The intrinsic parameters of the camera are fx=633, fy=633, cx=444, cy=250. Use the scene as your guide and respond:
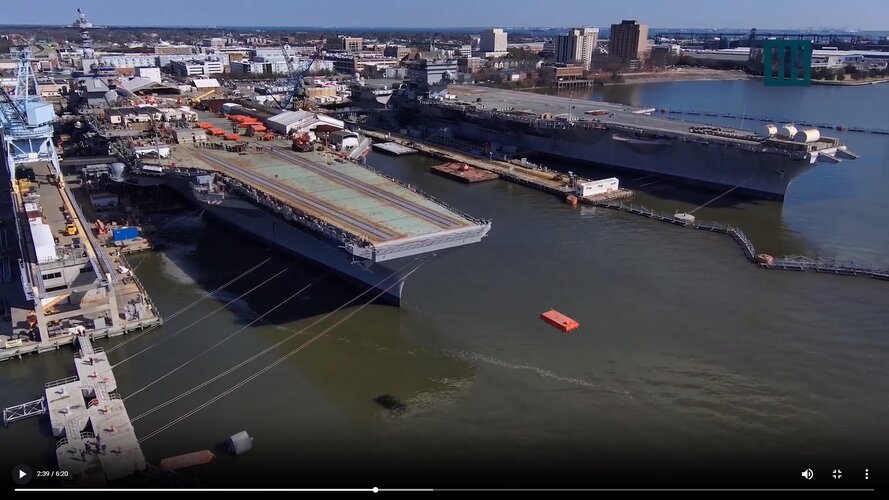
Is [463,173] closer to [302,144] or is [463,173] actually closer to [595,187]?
[595,187]

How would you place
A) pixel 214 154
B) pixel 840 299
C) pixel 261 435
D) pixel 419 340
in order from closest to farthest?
pixel 261 435
pixel 419 340
pixel 840 299
pixel 214 154

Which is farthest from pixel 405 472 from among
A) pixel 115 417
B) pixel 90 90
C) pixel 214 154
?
pixel 90 90

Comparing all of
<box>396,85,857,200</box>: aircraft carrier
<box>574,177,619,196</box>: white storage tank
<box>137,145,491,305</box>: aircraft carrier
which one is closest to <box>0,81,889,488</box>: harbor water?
<box>137,145,491,305</box>: aircraft carrier

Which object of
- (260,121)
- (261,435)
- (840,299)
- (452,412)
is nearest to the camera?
(261,435)

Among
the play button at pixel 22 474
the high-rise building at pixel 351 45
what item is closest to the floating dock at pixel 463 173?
the play button at pixel 22 474

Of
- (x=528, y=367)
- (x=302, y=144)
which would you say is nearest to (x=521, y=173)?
(x=302, y=144)

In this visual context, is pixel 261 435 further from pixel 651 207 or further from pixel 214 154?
pixel 651 207

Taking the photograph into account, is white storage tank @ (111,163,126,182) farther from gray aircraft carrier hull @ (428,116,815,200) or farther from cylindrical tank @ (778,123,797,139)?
cylindrical tank @ (778,123,797,139)
